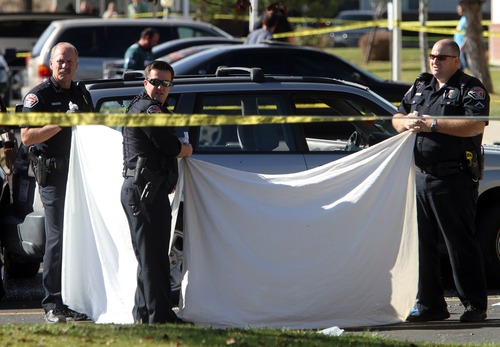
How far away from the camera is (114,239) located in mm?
7008

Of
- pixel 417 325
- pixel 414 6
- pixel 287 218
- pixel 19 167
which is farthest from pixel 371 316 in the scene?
pixel 414 6

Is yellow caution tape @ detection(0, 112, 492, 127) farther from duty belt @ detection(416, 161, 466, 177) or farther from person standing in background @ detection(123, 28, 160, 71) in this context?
person standing in background @ detection(123, 28, 160, 71)

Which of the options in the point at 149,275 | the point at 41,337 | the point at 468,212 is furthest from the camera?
the point at 468,212

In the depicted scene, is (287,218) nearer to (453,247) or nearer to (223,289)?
(223,289)

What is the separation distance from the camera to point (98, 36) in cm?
1983

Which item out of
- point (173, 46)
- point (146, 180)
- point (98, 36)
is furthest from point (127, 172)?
point (98, 36)

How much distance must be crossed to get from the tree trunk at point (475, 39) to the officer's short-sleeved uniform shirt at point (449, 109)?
42.8ft

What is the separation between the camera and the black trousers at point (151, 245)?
6762mm

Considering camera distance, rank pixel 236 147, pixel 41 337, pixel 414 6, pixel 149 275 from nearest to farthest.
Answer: pixel 41 337 < pixel 149 275 < pixel 236 147 < pixel 414 6

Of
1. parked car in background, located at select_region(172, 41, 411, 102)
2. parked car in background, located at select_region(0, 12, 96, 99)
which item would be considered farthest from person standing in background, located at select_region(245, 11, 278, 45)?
parked car in background, located at select_region(0, 12, 96, 99)

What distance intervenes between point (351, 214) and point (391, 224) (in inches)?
11.7

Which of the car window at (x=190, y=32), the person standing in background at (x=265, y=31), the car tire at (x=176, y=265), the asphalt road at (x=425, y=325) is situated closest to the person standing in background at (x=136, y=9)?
the car window at (x=190, y=32)

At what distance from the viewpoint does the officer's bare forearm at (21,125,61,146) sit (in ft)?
23.7

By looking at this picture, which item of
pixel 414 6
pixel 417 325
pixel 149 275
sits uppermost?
pixel 414 6
